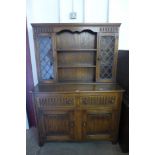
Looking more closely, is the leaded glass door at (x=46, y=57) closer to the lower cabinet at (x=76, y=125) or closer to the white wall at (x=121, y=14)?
the lower cabinet at (x=76, y=125)

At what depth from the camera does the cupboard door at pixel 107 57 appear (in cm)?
A: 195

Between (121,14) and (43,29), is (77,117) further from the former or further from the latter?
(121,14)

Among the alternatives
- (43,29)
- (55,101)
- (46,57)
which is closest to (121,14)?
(43,29)

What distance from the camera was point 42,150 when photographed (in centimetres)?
191

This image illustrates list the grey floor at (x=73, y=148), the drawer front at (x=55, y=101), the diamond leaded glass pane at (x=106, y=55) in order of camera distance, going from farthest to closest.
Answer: the diamond leaded glass pane at (x=106, y=55) < the grey floor at (x=73, y=148) < the drawer front at (x=55, y=101)

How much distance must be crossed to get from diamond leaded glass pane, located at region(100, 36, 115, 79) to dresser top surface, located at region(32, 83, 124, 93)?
197 mm

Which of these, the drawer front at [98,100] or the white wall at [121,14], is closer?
the drawer front at [98,100]

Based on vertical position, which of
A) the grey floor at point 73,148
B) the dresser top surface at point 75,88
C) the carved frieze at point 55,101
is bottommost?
the grey floor at point 73,148

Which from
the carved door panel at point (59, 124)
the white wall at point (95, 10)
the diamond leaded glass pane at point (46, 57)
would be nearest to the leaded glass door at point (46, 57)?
the diamond leaded glass pane at point (46, 57)

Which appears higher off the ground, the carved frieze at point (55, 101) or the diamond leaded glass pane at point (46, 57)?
the diamond leaded glass pane at point (46, 57)

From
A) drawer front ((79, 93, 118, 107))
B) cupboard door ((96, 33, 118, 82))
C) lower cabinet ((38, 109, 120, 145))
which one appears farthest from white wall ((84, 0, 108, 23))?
lower cabinet ((38, 109, 120, 145))
